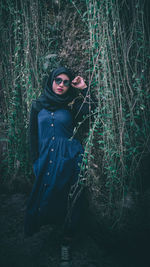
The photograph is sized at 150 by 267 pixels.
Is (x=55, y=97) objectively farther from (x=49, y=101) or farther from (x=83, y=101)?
(x=83, y=101)

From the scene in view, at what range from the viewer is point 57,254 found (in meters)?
1.73

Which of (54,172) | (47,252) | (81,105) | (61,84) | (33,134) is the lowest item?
(47,252)

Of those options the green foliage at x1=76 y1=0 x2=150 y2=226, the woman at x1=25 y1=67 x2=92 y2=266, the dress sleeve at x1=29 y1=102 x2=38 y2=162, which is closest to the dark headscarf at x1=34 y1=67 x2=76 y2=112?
the woman at x1=25 y1=67 x2=92 y2=266

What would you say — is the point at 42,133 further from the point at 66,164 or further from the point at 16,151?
the point at 16,151

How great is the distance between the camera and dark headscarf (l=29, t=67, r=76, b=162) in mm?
1609

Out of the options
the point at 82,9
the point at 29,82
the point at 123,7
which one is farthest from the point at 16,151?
the point at 123,7

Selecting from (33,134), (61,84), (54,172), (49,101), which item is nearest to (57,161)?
(54,172)

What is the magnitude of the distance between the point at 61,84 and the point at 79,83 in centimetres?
19

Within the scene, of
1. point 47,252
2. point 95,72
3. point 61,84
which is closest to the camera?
point 95,72

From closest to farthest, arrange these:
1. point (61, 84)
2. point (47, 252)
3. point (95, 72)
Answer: point (95, 72) → point (61, 84) → point (47, 252)

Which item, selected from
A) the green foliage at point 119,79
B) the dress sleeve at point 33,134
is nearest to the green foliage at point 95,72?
the green foliage at point 119,79

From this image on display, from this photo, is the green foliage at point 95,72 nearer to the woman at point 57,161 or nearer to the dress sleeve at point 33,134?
the woman at point 57,161

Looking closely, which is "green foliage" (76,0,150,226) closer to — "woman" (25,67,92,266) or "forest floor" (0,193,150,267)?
"woman" (25,67,92,266)

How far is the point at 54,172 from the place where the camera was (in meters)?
1.62
